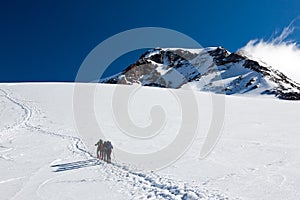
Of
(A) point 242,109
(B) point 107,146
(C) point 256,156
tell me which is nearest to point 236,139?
(C) point 256,156

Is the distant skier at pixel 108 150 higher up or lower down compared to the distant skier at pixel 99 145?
lower down

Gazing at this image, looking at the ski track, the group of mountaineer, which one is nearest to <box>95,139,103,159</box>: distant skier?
the group of mountaineer

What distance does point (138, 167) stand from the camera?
1304 cm

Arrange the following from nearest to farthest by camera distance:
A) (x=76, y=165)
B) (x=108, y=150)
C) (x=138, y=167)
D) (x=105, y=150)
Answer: (x=138, y=167) → (x=76, y=165) → (x=108, y=150) → (x=105, y=150)

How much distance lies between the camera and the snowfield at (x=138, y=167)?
10.2 meters

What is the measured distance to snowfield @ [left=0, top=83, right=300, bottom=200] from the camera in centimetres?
1016

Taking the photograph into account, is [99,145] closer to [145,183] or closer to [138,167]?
[138,167]

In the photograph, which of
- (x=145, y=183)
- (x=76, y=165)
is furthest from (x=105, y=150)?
(x=145, y=183)

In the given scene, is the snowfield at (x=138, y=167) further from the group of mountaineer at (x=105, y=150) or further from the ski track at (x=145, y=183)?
the group of mountaineer at (x=105, y=150)

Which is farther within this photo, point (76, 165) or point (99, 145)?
point (99, 145)

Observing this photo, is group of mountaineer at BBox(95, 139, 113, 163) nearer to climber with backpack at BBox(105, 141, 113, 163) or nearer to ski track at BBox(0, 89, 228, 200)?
climber with backpack at BBox(105, 141, 113, 163)

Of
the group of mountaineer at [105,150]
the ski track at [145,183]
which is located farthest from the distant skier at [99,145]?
the ski track at [145,183]

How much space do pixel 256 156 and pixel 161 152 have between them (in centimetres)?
412

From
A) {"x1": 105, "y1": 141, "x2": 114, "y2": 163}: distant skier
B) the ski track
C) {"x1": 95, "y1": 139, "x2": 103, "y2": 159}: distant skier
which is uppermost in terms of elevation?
{"x1": 95, "y1": 139, "x2": 103, "y2": 159}: distant skier
